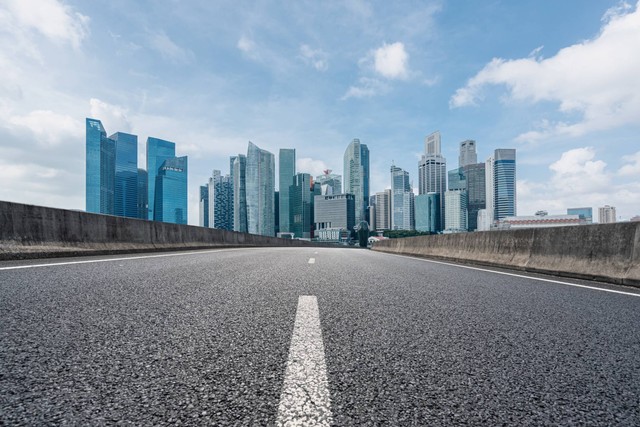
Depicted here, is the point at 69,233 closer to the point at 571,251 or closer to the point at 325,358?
the point at 325,358

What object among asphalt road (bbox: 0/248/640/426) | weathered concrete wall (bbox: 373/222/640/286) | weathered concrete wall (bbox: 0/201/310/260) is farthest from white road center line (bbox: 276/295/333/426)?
weathered concrete wall (bbox: 0/201/310/260)

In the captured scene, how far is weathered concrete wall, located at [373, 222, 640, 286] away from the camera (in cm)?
637

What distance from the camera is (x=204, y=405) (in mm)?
1436

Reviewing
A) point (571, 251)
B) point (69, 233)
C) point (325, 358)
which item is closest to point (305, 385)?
point (325, 358)

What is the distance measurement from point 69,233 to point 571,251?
40.0ft

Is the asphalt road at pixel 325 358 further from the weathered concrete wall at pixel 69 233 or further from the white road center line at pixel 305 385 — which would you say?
the weathered concrete wall at pixel 69 233

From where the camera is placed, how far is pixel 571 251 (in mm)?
7559

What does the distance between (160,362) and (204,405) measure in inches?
24.2

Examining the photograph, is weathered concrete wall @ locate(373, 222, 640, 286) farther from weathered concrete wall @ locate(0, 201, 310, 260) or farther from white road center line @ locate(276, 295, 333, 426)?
weathered concrete wall @ locate(0, 201, 310, 260)

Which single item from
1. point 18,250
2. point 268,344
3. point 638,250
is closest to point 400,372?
point 268,344

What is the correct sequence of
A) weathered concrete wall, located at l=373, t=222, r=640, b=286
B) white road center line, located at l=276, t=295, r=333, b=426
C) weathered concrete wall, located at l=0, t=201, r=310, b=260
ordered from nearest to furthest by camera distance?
white road center line, located at l=276, t=295, r=333, b=426
weathered concrete wall, located at l=373, t=222, r=640, b=286
weathered concrete wall, located at l=0, t=201, r=310, b=260

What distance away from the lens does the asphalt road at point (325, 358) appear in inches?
56.0

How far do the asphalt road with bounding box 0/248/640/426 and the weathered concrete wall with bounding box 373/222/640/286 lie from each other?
3.20m

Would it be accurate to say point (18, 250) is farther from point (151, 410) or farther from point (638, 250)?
point (638, 250)
